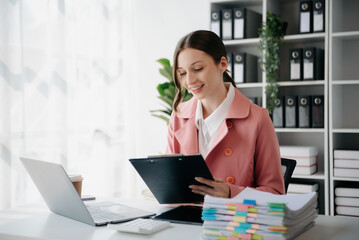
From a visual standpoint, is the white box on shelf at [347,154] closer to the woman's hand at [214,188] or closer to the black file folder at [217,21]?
the black file folder at [217,21]

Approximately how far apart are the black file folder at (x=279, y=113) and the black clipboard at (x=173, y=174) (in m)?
1.83

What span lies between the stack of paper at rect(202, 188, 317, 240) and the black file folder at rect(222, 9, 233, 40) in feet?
7.70

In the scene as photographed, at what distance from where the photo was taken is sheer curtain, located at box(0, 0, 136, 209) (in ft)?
9.02

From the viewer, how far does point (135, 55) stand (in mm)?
4414

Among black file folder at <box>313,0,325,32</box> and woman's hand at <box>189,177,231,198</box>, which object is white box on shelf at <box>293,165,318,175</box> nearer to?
black file folder at <box>313,0,325,32</box>

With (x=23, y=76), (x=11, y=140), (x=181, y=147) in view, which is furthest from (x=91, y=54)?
(x=181, y=147)

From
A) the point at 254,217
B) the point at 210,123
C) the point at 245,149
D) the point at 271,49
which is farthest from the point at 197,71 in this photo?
the point at 271,49

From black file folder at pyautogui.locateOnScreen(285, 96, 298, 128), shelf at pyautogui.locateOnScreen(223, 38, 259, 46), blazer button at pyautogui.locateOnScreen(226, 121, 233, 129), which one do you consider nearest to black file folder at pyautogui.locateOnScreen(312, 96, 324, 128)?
black file folder at pyautogui.locateOnScreen(285, 96, 298, 128)

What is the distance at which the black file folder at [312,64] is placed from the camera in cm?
323

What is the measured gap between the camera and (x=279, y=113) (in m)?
3.37

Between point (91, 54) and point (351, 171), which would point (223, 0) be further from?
point (351, 171)

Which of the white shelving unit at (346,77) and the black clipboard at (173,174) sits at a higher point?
the white shelving unit at (346,77)

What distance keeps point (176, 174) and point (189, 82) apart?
1.52 feet

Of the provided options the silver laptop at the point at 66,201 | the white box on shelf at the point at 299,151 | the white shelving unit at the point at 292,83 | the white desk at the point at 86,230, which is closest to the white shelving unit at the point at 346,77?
the white shelving unit at the point at 292,83
